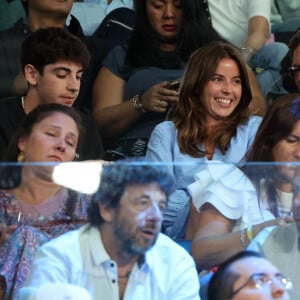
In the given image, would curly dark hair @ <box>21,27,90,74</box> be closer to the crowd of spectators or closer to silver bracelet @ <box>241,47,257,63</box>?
the crowd of spectators

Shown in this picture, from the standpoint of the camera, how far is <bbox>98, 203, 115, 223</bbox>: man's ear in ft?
A: 8.93

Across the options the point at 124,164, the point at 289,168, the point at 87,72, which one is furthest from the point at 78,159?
the point at 87,72

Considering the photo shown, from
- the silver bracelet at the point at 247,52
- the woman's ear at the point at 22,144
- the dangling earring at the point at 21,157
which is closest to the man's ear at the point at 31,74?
the woman's ear at the point at 22,144

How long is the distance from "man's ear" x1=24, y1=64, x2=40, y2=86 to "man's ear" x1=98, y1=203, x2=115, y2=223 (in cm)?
106

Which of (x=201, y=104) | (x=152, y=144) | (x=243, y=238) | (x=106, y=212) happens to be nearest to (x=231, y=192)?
(x=243, y=238)

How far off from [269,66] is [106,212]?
1.67 meters

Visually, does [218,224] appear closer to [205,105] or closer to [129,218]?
[129,218]

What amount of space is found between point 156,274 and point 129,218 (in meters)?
0.17

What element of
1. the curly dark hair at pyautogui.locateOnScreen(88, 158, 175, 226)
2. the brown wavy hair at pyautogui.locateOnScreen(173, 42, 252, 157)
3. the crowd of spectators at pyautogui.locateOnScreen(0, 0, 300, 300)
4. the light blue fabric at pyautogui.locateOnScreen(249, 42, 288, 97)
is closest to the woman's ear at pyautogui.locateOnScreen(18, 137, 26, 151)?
the crowd of spectators at pyautogui.locateOnScreen(0, 0, 300, 300)

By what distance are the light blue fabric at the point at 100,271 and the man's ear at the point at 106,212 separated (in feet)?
0.14

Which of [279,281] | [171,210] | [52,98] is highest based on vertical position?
[52,98]

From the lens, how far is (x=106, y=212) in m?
2.72

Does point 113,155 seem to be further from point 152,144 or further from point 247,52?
point 247,52

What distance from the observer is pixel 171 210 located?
110 inches
